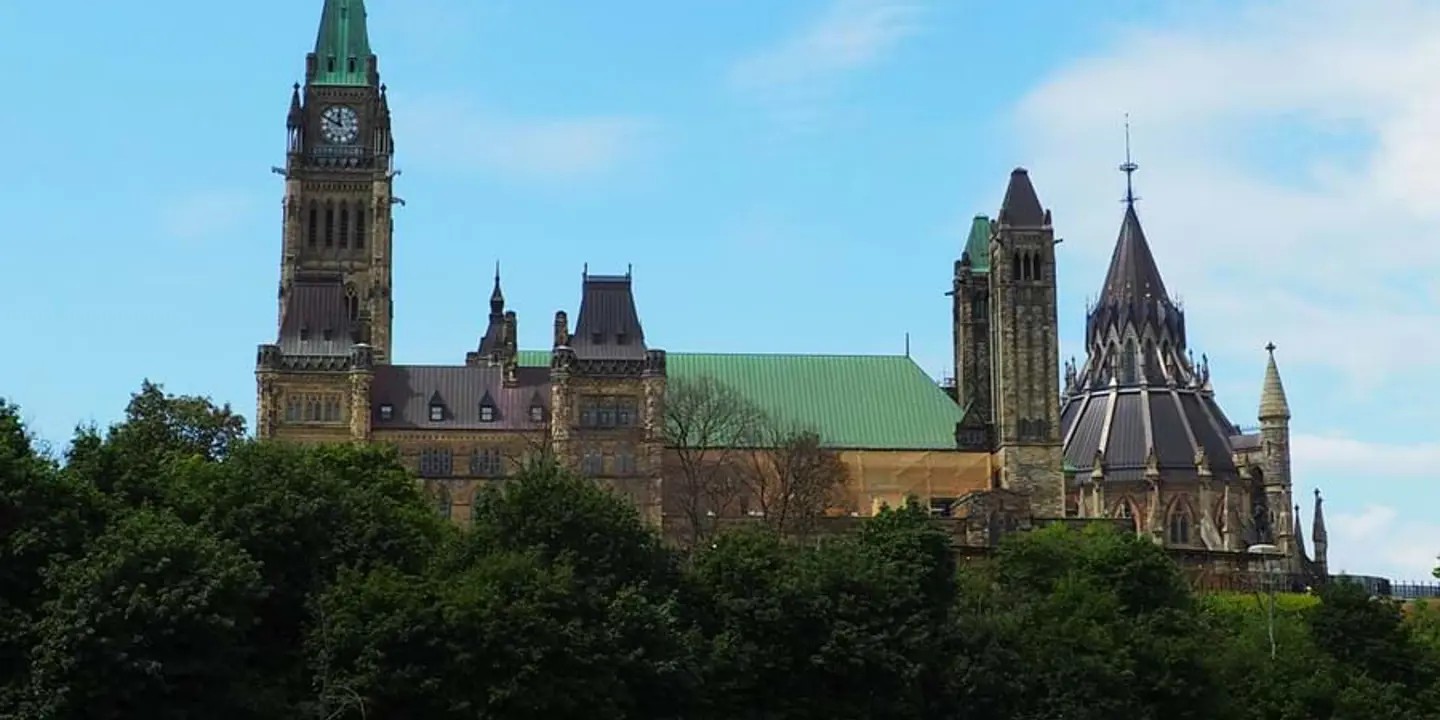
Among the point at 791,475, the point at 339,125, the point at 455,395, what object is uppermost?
the point at 339,125

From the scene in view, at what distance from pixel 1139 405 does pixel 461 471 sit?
5197 cm

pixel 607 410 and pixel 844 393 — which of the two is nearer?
pixel 607 410

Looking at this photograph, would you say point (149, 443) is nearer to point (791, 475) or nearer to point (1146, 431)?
point (791, 475)

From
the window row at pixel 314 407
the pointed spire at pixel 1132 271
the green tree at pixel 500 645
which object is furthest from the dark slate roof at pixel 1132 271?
the green tree at pixel 500 645

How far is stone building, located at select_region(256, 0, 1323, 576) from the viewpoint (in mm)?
122000

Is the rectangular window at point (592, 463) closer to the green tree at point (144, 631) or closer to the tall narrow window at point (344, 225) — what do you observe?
the tall narrow window at point (344, 225)

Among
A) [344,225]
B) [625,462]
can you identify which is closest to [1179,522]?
[625,462]

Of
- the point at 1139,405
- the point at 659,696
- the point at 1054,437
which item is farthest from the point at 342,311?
the point at 659,696

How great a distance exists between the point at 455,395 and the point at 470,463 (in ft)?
13.4

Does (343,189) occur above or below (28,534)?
above

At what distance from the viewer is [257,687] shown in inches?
2265

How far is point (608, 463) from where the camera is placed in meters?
121

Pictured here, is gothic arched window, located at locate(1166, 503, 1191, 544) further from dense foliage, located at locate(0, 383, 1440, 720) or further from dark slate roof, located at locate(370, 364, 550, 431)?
dense foliage, located at locate(0, 383, 1440, 720)

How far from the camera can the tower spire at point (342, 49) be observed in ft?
477
